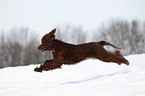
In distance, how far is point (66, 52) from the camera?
13.6 feet

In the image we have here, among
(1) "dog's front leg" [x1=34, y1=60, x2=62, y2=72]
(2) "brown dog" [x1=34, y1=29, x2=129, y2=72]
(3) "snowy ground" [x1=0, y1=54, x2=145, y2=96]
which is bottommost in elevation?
(3) "snowy ground" [x1=0, y1=54, x2=145, y2=96]

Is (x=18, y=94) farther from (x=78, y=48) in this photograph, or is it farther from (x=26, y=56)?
(x=26, y=56)

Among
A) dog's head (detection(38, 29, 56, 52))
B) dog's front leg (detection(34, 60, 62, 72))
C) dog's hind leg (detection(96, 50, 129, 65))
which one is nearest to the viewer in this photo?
dog's front leg (detection(34, 60, 62, 72))

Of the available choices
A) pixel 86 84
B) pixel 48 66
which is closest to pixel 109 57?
pixel 86 84

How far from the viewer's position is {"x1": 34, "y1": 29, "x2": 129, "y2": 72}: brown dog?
404 centimetres

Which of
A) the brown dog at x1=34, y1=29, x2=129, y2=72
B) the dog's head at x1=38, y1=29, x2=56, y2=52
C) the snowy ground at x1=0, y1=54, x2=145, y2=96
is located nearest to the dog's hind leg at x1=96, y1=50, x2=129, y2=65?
the brown dog at x1=34, y1=29, x2=129, y2=72

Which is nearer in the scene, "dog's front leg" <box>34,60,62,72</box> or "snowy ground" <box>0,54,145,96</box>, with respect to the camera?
"snowy ground" <box>0,54,145,96</box>

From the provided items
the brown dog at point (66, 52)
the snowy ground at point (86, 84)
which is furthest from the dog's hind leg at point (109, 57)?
the snowy ground at point (86, 84)

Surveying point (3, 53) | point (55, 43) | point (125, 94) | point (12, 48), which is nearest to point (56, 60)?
point (55, 43)

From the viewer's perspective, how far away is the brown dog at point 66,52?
4035 mm

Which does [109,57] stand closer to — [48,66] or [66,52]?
[66,52]

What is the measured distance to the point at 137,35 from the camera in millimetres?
27328

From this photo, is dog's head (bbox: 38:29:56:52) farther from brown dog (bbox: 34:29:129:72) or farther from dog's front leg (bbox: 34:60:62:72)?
dog's front leg (bbox: 34:60:62:72)

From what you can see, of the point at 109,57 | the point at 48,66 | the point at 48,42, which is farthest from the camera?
the point at 109,57
